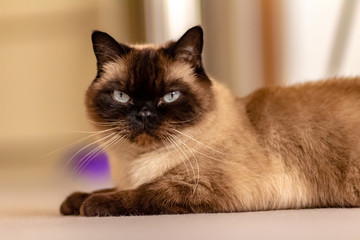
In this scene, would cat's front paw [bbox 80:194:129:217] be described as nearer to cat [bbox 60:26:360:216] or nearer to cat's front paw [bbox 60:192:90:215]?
cat [bbox 60:26:360:216]

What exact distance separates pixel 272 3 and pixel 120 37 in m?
1.26

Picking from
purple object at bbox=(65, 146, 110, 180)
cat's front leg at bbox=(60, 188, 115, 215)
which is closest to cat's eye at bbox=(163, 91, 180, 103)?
cat's front leg at bbox=(60, 188, 115, 215)

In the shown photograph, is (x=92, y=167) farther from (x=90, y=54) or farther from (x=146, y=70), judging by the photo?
A: (x=146, y=70)

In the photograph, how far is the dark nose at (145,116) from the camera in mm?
1770

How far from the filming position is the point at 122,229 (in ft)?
4.74

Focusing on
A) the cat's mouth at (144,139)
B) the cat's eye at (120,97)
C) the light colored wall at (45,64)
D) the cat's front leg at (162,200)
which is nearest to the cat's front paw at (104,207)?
the cat's front leg at (162,200)

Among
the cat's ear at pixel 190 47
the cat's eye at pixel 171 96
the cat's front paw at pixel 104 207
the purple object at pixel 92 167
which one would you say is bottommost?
the purple object at pixel 92 167

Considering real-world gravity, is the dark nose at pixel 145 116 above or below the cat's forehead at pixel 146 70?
below

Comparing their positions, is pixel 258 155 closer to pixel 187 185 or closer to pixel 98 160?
pixel 187 185

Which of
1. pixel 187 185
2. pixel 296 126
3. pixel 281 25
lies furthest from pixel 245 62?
pixel 187 185

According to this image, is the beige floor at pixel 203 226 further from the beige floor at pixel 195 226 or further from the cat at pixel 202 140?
the cat at pixel 202 140

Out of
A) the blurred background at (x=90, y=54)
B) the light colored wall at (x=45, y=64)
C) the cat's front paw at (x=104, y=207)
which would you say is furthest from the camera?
the light colored wall at (x=45, y=64)

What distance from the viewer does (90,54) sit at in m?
4.39

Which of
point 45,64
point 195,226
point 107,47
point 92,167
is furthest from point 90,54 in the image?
point 195,226
